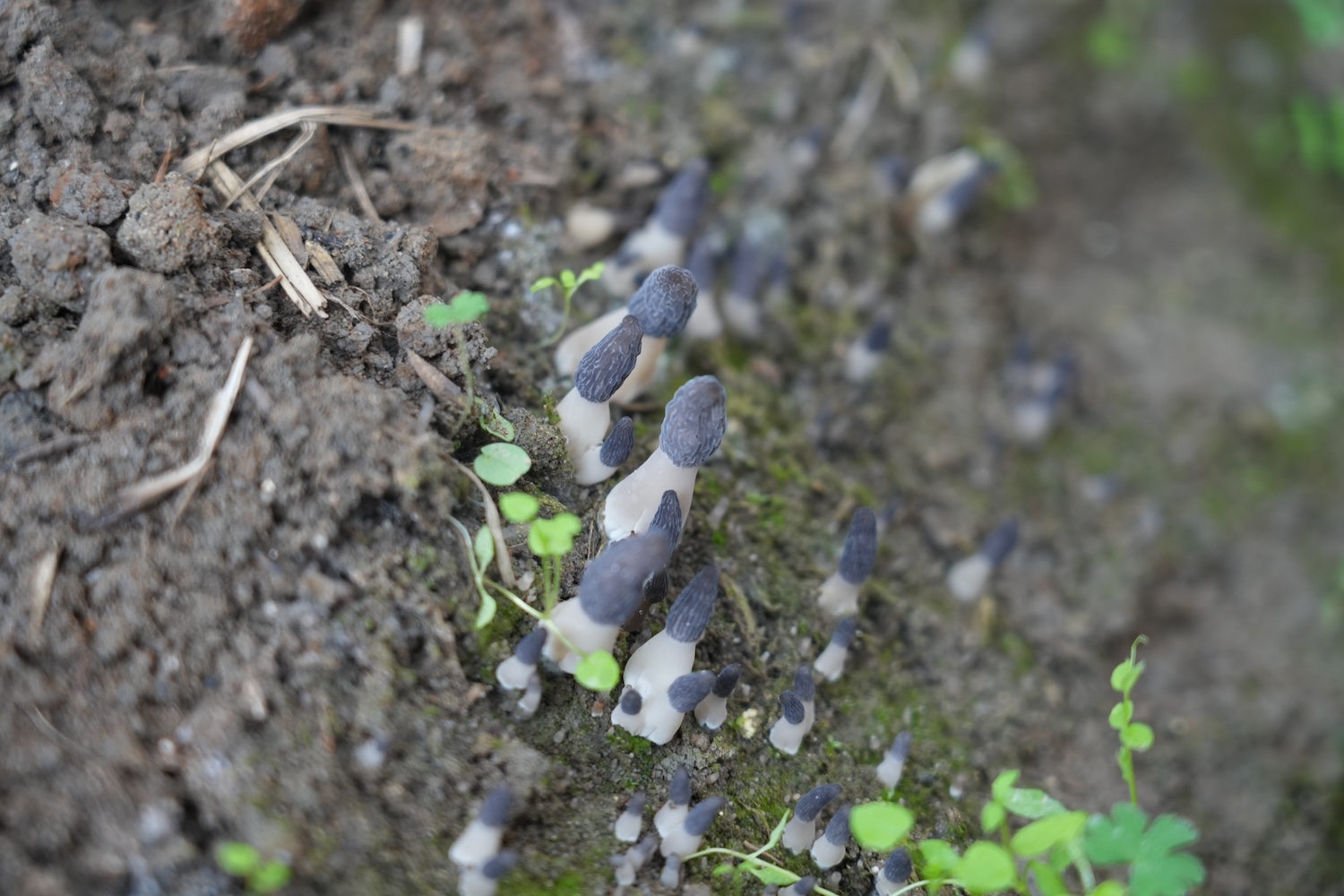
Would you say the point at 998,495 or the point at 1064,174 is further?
the point at 1064,174

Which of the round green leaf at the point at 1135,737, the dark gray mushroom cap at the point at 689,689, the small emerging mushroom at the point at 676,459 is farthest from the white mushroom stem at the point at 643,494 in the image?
the round green leaf at the point at 1135,737

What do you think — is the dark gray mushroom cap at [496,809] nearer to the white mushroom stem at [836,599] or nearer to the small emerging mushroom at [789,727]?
the small emerging mushroom at [789,727]

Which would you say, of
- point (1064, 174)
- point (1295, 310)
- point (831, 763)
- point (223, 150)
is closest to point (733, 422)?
point (831, 763)

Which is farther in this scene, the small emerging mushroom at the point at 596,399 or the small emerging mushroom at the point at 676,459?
the small emerging mushroom at the point at 596,399

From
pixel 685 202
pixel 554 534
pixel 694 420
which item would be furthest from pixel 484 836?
pixel 685 202

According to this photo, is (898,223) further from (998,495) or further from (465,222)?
(465,222)
